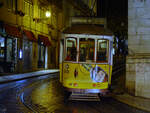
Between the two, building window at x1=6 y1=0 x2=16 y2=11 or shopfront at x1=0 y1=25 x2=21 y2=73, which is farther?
building window at x1=6 y1=0 x2=16 y2=11

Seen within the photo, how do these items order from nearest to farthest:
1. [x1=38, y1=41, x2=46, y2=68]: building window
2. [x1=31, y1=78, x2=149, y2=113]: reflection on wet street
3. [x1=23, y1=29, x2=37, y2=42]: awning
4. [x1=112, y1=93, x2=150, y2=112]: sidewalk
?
[x1=31, y1=78, x2=149, y2=113]: reflection on wet street
[x1=112, y1=93, x2=150, y2=112]: sidewalk
[x1=23, y1=29, x2=37, y2=42]: awning
[x1=38, y1=41, x2=46, y2=68]: building window

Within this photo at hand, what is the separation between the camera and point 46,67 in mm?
29969

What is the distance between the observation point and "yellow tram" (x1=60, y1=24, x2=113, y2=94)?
352 inches

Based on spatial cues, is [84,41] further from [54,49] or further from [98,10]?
[98,10]

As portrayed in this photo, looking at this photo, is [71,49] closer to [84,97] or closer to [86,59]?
[86,59]

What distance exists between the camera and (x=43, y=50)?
29.5 m

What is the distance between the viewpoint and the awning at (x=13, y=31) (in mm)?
19898

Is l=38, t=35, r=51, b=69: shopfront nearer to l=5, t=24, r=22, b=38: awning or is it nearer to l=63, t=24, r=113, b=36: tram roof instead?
l=5, t=24, r=22, b=38: awning

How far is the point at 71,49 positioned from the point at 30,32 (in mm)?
16060

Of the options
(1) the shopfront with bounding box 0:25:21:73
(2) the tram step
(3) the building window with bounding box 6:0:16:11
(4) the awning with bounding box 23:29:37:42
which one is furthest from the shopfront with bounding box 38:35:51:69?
(2) the tram step

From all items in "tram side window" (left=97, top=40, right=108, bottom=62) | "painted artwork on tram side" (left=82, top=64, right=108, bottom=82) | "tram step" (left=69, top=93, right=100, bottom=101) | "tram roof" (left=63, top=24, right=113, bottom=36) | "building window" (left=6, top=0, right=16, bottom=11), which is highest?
"building window" (left=6, top=0, right=16, bottom=11)

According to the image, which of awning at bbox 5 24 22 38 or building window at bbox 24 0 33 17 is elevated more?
building window at bbox 24 0 33 17

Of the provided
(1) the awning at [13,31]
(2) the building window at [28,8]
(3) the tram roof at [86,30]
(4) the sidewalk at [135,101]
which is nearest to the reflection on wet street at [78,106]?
(4) the sidewalk at [135,101]

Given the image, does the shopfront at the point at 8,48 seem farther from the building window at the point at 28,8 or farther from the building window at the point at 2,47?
the building window at the point at 28,8
